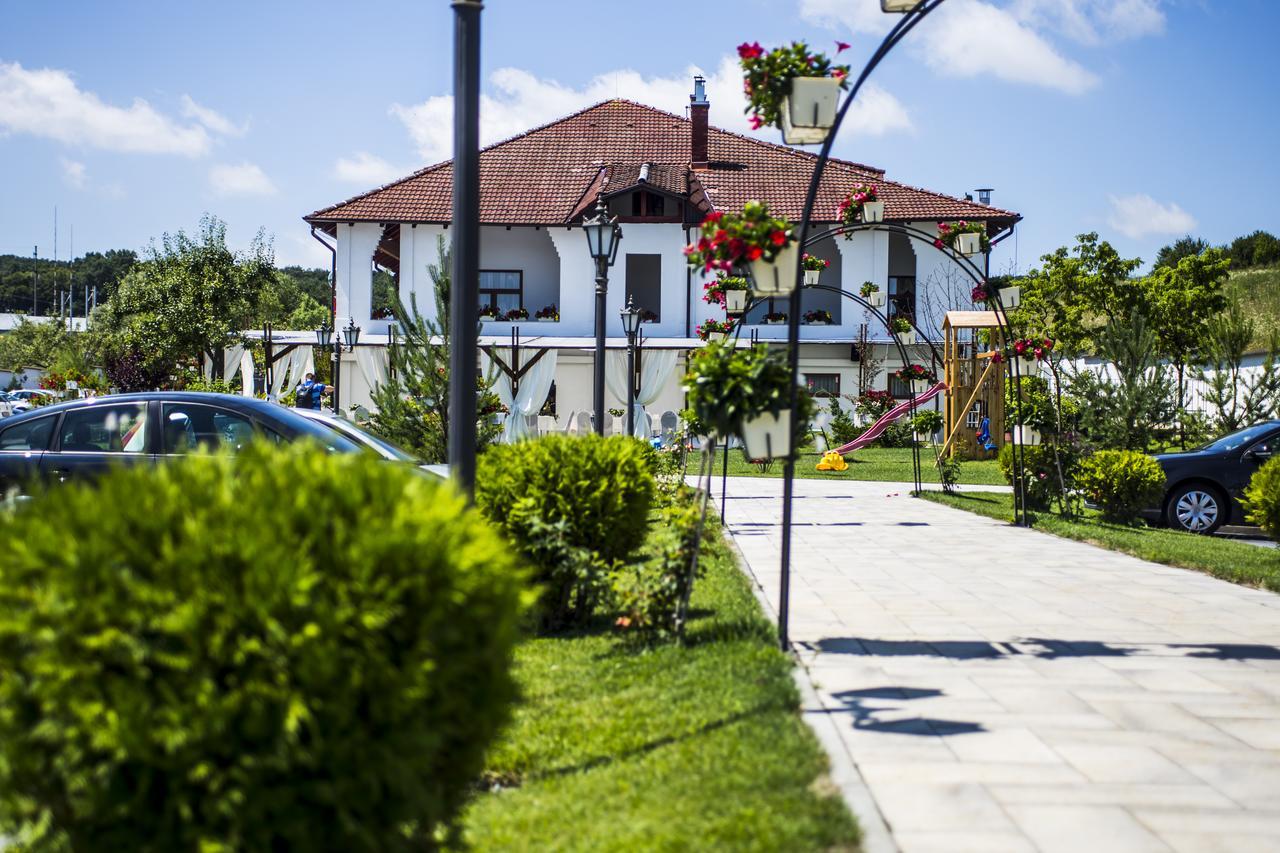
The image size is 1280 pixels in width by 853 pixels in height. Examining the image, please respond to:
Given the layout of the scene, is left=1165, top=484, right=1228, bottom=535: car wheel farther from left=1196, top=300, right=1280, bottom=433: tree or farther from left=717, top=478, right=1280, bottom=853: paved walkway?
left=1196, top=300, right=1280, bottom=433: tree

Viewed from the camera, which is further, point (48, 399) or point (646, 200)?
point (48, 399)

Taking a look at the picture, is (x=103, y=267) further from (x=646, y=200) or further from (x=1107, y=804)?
(x=1107, y=804)

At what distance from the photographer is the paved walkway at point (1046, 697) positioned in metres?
4.08

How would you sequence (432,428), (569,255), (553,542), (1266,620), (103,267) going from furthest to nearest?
1. (103,267)
2. (569,255)
3. (432,428)
4. (1266,620)
5. (553,542)

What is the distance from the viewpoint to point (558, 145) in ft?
145

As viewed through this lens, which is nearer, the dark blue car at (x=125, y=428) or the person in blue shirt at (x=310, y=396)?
the dark blue car at (x=125, y=428)

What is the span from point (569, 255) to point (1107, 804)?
119 feet

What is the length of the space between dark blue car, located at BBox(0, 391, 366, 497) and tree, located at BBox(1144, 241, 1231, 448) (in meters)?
31.9

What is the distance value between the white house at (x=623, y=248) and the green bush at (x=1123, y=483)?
74.6 feet

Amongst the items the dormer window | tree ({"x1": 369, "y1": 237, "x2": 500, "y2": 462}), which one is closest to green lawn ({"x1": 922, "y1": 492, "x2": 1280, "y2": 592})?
tree ({"x1": 369, "y1": 237, "x2": 500, "y2": 462})

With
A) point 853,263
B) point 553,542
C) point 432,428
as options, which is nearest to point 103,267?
point 853,263

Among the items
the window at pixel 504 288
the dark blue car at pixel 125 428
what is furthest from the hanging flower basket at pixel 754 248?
the window at pixel 504 288

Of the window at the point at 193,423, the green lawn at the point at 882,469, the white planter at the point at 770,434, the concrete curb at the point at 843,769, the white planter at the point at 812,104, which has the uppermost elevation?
the white planter at the point at 812,104

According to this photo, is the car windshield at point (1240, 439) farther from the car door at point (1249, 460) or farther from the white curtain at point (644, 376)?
the white curtain at point (644, 376)
